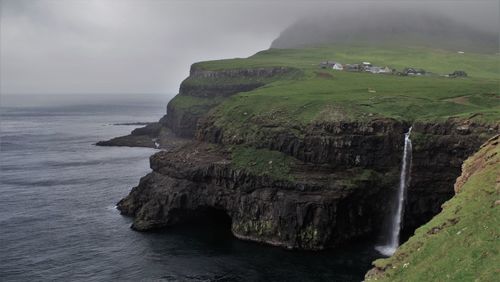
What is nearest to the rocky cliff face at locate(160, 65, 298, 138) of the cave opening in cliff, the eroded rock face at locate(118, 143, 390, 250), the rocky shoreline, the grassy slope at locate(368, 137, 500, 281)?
the eroded rock face at locate(118, 143, 390, 250)

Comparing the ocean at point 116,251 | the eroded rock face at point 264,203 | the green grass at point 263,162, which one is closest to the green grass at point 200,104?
the ocean at point 116,251

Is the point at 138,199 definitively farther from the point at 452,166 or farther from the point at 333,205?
the point at 452,166

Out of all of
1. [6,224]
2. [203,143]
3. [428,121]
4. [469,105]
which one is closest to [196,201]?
[203,143]

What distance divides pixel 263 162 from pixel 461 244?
53199 millimetres

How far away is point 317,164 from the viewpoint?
85.0 m

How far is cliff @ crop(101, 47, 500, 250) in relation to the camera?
78.8 meters

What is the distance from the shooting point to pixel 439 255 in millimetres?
37125

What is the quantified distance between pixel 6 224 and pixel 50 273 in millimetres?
27398

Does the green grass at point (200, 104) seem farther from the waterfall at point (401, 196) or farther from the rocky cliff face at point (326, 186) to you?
the waterfall at point (401, 196)

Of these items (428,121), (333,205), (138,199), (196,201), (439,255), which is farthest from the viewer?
(138,199)

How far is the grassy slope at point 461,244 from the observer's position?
33.8 metres

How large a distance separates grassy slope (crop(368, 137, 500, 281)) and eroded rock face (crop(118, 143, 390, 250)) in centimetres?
3269

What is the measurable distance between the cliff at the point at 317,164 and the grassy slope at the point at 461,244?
108 feet

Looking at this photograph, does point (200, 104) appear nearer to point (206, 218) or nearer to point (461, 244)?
point (206, 218)
